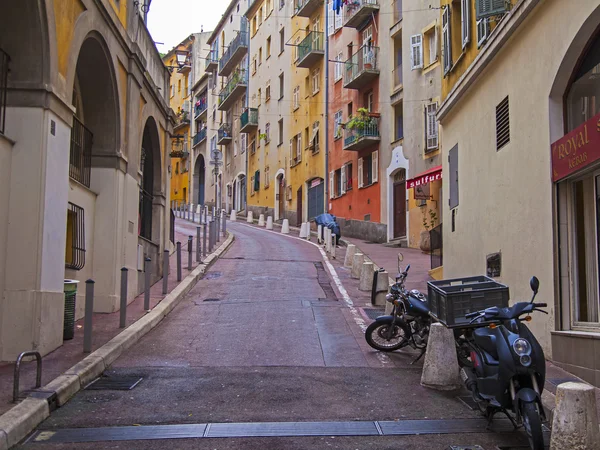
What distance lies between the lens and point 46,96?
9.21m

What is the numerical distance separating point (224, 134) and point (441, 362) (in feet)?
173

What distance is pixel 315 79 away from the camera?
41.1 m

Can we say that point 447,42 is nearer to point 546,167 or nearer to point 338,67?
point 546,167

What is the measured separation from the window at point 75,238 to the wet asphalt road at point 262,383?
1.87 meters

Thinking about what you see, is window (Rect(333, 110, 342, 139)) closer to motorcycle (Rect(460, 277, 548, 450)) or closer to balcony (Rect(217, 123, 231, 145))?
balcony (Rect(217, 123, 231, 145))

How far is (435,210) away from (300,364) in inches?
734

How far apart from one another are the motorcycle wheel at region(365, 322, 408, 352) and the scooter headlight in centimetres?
438

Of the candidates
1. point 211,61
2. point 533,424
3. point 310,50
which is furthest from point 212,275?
point 211,61

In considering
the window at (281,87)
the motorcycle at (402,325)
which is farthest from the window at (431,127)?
the window at (281,87)

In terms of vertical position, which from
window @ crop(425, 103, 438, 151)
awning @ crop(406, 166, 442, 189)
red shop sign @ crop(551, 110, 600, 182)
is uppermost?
window @ crop(425, 103, 438, 151)

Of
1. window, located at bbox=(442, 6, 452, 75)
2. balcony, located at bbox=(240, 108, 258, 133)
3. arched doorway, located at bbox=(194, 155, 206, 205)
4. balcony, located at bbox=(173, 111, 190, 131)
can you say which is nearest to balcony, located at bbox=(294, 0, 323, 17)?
balcony, located at bbox=(240, 108, 258, 133)

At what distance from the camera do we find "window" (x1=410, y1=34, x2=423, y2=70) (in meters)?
28.2

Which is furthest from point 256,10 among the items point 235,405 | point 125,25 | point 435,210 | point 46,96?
point 235,405

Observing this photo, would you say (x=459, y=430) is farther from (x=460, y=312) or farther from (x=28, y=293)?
(x=28, y=293)
